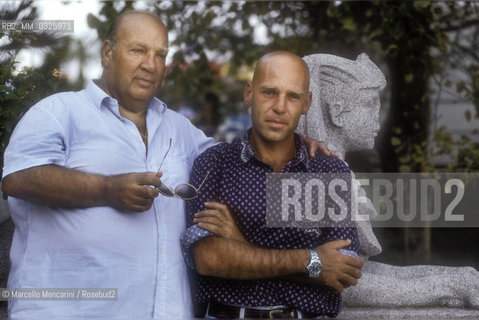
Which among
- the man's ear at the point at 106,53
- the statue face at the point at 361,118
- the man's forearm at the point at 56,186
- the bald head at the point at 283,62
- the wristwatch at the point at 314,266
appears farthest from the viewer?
the statue face at the point at 361,118

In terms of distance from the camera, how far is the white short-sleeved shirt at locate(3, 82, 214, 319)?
304 centimetres

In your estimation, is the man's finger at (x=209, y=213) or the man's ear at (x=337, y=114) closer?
the man's finger at (x=209, y=213)

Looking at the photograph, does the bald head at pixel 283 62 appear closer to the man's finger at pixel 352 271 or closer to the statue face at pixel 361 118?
the statue face at pixel 361 118

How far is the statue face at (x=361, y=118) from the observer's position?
3.86 metres

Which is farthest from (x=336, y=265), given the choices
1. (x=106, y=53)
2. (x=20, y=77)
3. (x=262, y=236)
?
(x=20, y=77)

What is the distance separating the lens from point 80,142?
313 centimetres

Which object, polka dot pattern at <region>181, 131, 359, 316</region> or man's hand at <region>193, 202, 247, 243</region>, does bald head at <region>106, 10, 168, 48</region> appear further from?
man's hand at <region>193, 202, 247, 243</region>

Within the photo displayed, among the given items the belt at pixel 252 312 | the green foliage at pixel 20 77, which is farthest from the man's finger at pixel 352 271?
the green foliage at pixel 20 77

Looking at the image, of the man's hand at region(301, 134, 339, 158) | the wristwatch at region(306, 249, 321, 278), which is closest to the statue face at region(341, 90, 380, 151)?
the man's hand at region(301, 134, 339, 158)

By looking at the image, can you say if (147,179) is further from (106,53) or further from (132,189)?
(106,53)

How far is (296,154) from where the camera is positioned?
3318 mm

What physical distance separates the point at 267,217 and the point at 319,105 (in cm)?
92

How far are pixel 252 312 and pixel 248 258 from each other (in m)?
0.26

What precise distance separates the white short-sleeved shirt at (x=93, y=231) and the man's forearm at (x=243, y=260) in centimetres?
22
